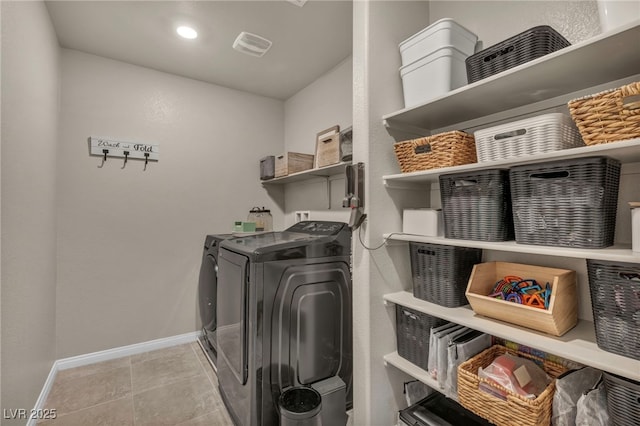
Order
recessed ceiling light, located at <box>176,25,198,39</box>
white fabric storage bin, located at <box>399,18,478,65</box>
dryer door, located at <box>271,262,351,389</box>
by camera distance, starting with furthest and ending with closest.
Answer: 1. recessed ceiling light, located at <box>176,25,198,39</box>
2. dryer door, located at <box>271,262,351,389</box>
3. white fabric storage bin, located at <box>399,18,478,65</box>

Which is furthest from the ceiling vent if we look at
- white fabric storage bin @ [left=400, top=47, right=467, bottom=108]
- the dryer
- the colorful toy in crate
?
the colorful toy in crate

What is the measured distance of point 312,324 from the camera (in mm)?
1752

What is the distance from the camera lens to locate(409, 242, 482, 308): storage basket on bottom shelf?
1.34m

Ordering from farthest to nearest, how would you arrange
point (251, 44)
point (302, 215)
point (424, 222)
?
point (302, 215), point (251, 44), point (424, 222)

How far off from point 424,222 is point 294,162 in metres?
1.62

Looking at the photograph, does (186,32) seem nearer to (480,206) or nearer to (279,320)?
(279,320)

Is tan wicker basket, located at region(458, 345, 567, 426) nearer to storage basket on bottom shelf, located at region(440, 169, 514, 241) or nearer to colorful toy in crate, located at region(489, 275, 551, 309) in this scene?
colorful toy in crate, located at region(489, 275, 551, 309)

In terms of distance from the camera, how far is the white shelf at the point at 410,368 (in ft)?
4.34

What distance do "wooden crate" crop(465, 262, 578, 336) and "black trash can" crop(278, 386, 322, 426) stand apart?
36.4 inches

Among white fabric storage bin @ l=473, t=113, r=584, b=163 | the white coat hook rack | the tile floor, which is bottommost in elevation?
the tile floor

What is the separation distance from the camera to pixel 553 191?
3.30 ft

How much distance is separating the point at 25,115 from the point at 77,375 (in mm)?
1999

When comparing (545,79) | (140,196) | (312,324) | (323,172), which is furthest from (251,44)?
(312,324)

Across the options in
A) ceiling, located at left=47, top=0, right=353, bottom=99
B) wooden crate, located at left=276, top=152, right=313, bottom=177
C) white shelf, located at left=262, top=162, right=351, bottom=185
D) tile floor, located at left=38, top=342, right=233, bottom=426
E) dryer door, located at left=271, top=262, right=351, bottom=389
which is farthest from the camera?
wooden crate, located at left=276, top=152, right=313, bottom=177
